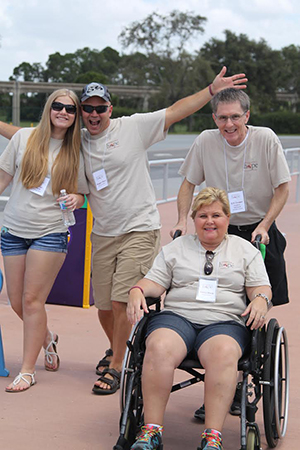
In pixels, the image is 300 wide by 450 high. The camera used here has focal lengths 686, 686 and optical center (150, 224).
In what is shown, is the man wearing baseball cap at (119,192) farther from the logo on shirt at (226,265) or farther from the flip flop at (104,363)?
the logo on shirt at (226,265)

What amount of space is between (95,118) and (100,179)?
1.23ft

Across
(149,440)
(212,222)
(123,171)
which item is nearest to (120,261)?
(123,171)

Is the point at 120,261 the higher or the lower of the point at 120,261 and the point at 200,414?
the higher

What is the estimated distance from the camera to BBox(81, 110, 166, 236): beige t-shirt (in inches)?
166

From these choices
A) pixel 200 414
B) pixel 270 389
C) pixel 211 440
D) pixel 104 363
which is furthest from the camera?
pixel 104 363

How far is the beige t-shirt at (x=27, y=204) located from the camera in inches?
164

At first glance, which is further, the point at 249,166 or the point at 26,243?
the point at 26,243

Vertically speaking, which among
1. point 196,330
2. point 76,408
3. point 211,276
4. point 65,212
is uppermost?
point 65,212

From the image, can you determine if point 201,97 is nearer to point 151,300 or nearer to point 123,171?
point 123,171

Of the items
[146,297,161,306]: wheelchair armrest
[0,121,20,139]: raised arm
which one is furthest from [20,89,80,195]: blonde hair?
[146,297,161,306]: wheelchair armrest

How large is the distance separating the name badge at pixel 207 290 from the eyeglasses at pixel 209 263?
0.14 ft

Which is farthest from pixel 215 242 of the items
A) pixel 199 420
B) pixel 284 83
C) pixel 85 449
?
pixel 284 83

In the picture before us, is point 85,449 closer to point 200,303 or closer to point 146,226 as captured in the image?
point 200,303

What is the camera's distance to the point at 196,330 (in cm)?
348
